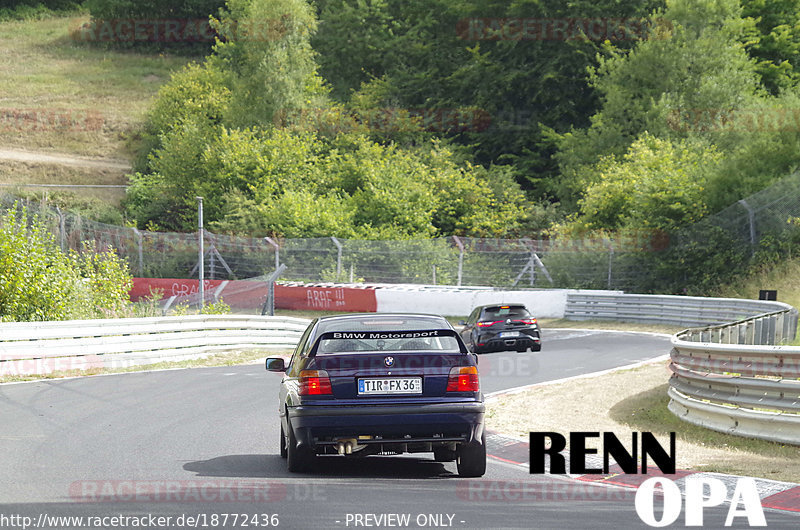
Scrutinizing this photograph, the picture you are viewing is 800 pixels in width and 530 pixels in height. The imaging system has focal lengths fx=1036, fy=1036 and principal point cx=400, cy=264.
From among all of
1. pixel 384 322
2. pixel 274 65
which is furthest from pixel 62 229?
pixel 384 322

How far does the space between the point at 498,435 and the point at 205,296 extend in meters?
20.5

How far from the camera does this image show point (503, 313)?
24562 mm

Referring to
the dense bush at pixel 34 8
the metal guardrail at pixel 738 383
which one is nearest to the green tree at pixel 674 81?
the metal guardrail at pixel 738 383

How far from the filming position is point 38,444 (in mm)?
10867

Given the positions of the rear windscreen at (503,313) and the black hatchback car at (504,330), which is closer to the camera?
the black hatchback car at (504,330)

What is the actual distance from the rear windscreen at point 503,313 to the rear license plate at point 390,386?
15.9 meters

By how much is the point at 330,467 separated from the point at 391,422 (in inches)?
47.6

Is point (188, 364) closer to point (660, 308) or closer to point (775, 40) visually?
point (660, 308)

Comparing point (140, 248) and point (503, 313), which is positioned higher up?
point (140, 248)

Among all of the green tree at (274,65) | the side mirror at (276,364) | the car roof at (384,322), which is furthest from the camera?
the green tree at (274,65)

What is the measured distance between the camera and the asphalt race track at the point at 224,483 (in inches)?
283

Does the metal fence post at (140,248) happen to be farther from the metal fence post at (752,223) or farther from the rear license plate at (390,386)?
the rear license plate at (390,386)

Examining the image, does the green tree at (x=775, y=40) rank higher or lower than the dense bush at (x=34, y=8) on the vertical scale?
lower

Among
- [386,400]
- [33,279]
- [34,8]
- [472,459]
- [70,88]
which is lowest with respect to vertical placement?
[472,459]
